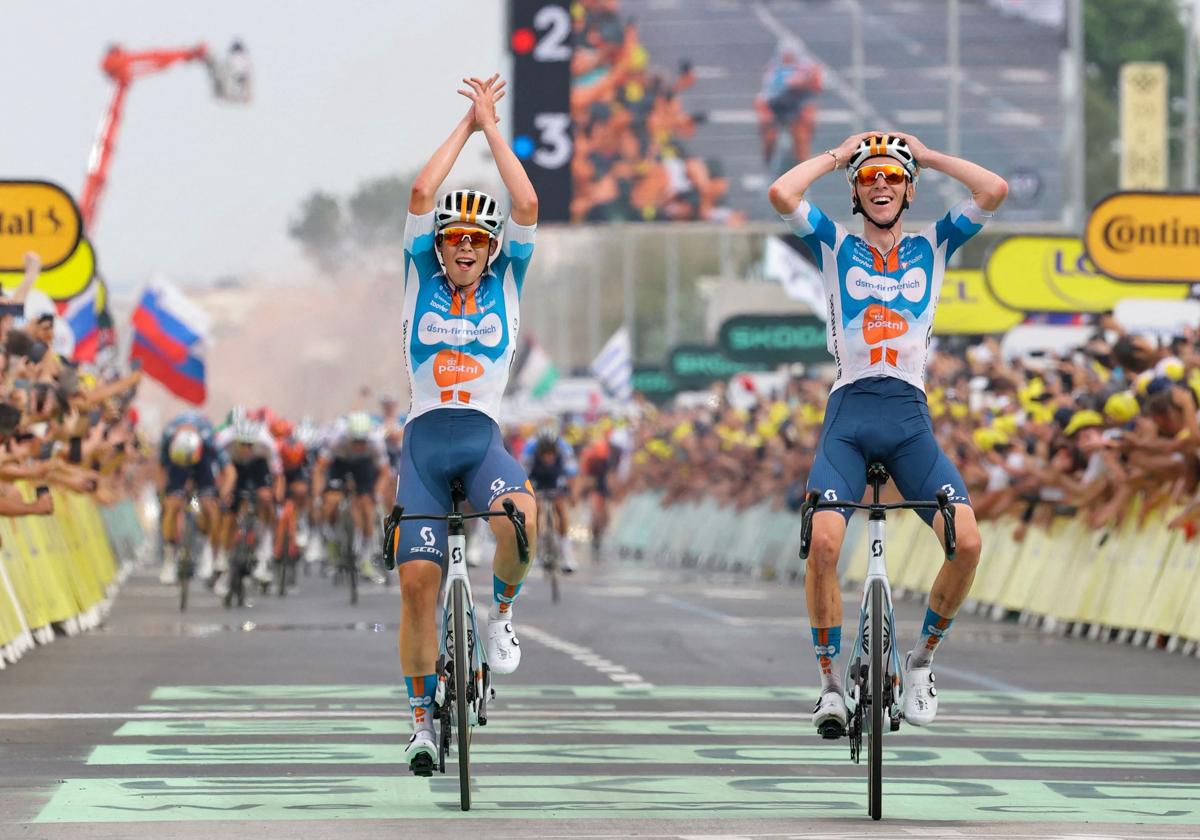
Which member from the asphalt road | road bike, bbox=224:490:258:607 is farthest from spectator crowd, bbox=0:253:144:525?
road bike, bbox=224:490:258:607

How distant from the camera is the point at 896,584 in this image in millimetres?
29625

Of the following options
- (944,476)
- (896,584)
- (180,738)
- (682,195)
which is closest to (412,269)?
(944,476)

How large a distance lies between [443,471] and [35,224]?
42.0 feet

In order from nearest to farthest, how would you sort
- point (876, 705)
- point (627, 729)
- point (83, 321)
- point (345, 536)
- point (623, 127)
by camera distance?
point (876, 705), point (627, 729), point (345, 536), point (83, 321), point (623, 127)

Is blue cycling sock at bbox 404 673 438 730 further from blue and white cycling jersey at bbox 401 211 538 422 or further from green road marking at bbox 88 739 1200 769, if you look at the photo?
green road marking at bbox 88 739 1200 769

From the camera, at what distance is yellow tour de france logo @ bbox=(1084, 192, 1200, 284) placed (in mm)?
24188

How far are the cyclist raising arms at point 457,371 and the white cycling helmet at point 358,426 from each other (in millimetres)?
20123

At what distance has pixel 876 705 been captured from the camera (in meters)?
10.3

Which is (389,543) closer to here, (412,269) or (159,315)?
(412,269)

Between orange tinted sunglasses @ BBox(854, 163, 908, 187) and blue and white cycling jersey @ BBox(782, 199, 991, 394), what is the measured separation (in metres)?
0.21

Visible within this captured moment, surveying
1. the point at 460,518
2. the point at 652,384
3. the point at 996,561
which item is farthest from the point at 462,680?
the point at 652,384

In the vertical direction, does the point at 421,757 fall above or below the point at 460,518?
below

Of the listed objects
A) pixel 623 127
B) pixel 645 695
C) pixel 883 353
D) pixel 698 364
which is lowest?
pixel 645 695

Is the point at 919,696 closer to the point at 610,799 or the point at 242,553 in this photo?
the point at 610,799
